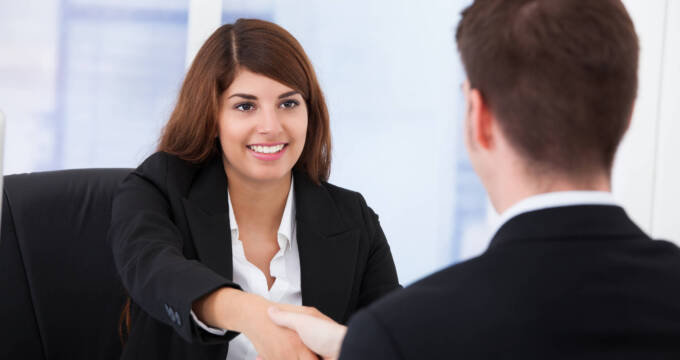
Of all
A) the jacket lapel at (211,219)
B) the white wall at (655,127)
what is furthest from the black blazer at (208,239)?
the white wall at (655,127)

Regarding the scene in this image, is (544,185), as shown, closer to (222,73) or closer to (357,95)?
(222,73)

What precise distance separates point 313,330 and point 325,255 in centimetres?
55

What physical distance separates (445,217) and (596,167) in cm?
303

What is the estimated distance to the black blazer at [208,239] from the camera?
1605 millimetres

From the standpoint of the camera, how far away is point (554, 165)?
0.85 meters

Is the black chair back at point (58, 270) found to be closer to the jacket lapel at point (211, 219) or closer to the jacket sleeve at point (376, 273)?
the jacket lapel at point (211, 219)

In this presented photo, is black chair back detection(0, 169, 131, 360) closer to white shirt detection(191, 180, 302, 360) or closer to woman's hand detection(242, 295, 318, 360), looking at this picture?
white shirt detection(191, 180, 302, 360)

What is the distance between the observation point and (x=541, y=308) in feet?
2.45

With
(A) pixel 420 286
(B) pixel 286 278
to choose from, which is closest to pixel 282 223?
(B) pixel 286 278

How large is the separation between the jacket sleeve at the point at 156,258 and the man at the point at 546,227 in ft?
1.95

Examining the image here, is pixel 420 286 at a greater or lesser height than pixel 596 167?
lesser

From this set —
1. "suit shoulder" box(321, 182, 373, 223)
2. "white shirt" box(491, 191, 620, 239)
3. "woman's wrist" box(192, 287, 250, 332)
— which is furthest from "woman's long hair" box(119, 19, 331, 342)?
"white shirt" box(491, 191, 620, 239)

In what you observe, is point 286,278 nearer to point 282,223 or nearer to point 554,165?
point 282,223

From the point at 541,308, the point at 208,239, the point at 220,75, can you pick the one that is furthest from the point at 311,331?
the point at 220,75
